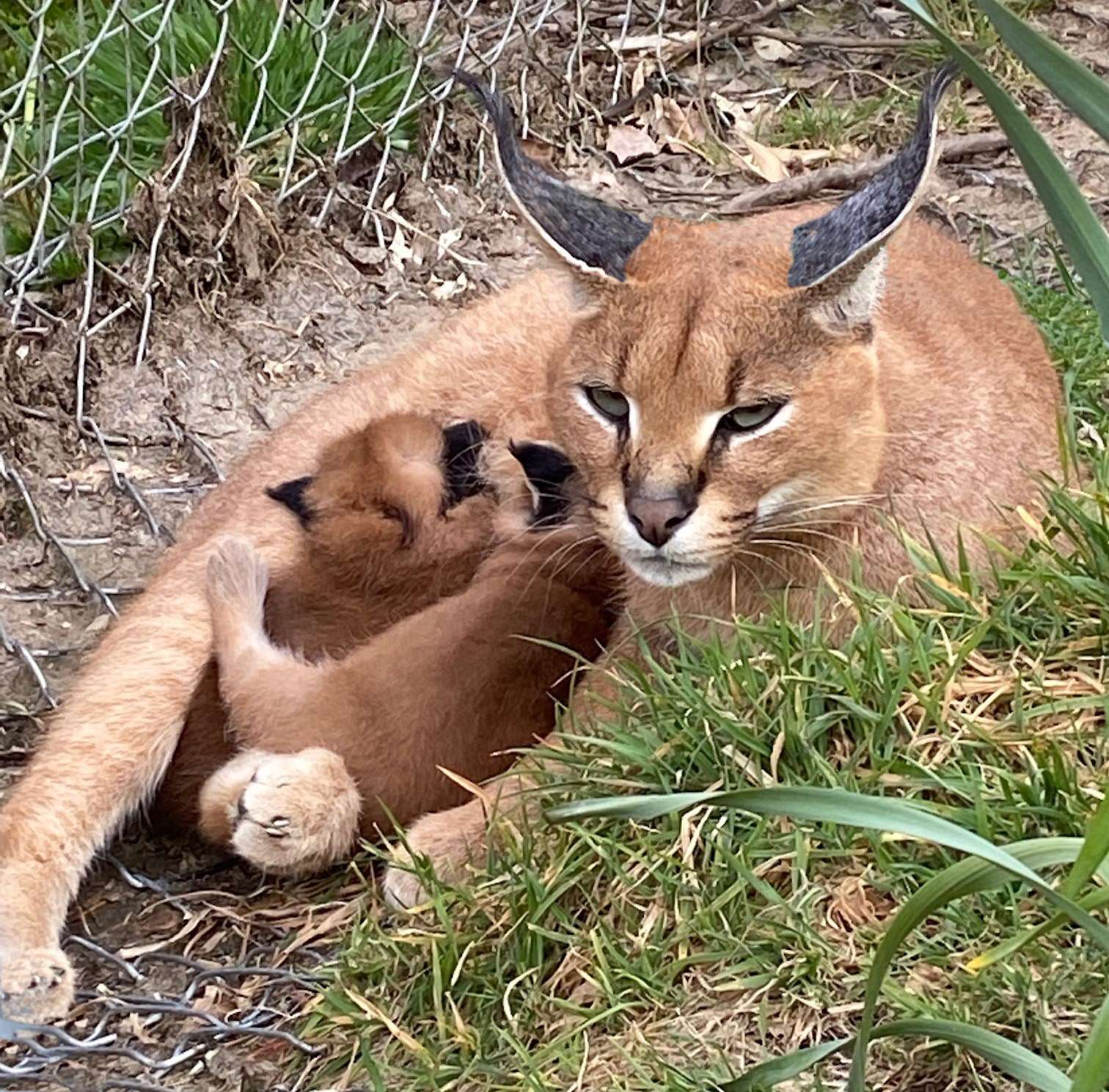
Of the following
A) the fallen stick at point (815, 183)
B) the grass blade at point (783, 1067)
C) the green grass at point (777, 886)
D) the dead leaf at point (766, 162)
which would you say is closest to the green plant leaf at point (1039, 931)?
the grass blade at point (783, 1067)

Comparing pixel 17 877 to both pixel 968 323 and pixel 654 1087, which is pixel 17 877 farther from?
pixel 968 323

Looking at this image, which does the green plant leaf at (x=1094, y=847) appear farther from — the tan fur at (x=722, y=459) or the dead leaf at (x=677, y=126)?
the dead leaf at (x=677, y=126)

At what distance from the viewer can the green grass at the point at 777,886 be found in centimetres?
256

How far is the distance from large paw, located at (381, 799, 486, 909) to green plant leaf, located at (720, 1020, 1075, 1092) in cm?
114

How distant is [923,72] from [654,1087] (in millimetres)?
4645

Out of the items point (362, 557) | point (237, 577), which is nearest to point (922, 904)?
point (362, 557)

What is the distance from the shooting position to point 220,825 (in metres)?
3.51

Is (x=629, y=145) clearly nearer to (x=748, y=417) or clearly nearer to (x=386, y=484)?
(x=386, y=484)

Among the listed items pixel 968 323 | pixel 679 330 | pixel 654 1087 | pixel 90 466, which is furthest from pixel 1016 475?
pixel 90 466

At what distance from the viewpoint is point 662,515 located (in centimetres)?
306

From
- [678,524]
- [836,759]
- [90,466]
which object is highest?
[678,524]

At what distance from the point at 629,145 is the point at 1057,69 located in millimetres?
4445

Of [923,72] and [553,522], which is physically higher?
[923,72]

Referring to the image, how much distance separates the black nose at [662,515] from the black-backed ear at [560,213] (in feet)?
1.57
